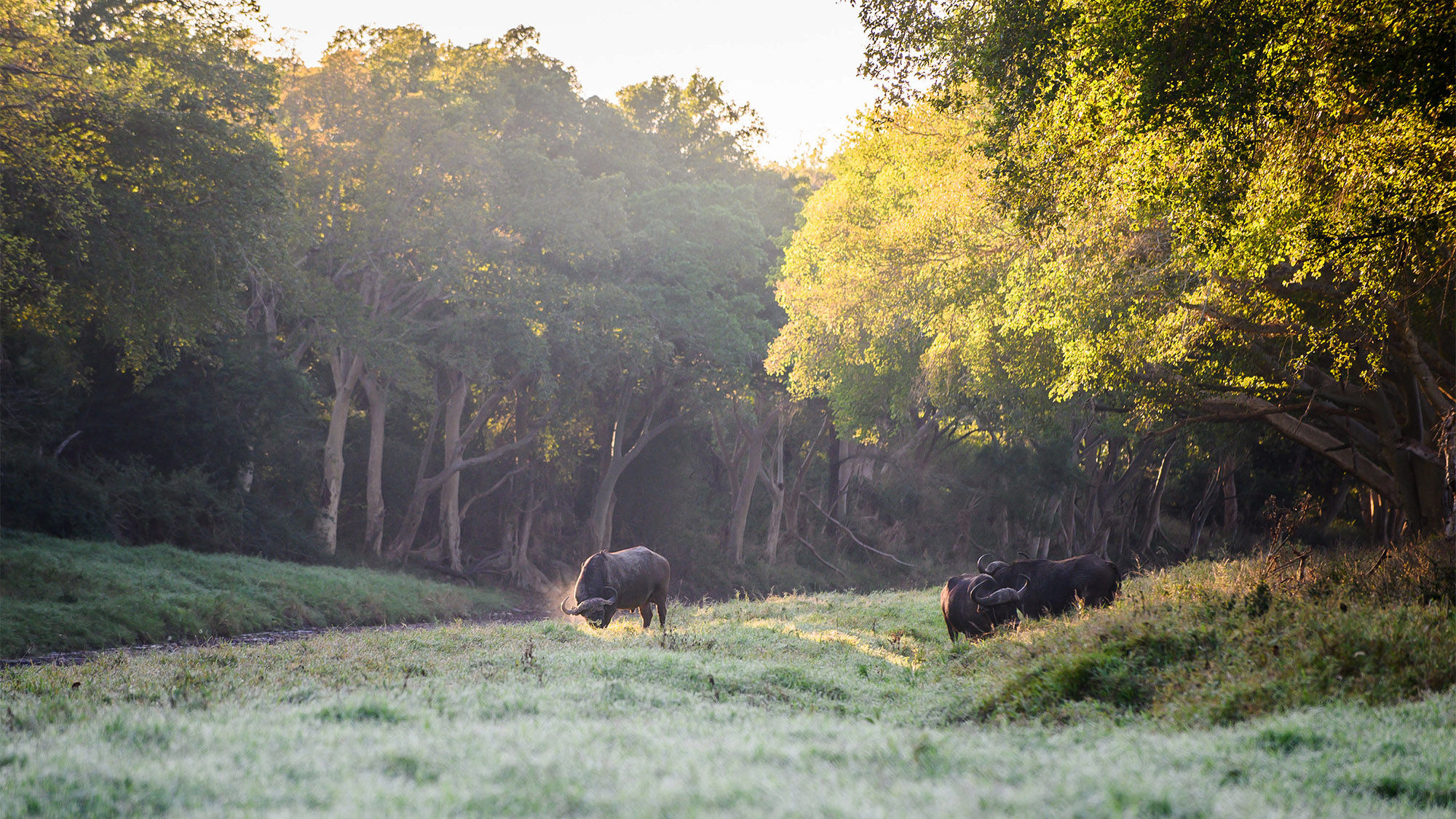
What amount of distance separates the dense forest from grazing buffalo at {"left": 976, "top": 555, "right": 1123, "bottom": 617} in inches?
133

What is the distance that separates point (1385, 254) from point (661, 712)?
29.8 feet

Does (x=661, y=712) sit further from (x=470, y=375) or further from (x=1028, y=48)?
(x=470, y=375)

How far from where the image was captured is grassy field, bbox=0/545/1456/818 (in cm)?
541

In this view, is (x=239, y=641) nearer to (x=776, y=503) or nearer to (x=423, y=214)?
(x=423, y=214)

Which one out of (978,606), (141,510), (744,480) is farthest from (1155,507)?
(141,510)

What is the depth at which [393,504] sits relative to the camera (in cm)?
4000

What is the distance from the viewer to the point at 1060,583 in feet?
53.0

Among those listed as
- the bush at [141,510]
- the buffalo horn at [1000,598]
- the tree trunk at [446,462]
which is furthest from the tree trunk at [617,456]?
the buffalo horn at [1000,598]

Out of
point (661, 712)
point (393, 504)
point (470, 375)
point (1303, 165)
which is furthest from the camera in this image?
point (393, 504)

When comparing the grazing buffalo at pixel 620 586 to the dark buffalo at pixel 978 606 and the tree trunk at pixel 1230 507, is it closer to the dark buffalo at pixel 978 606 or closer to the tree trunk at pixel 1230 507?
the dark buffalo at pixel 978 606

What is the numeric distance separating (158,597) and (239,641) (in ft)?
6.76

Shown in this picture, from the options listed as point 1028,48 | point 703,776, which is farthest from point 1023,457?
point 703,776

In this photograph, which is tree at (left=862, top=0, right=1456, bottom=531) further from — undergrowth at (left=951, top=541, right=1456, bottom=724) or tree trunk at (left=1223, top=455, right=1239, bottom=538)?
tree trunk at (left=1223, top=455, right=1239, bottom=538)

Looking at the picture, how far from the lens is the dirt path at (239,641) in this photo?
16.6 m
